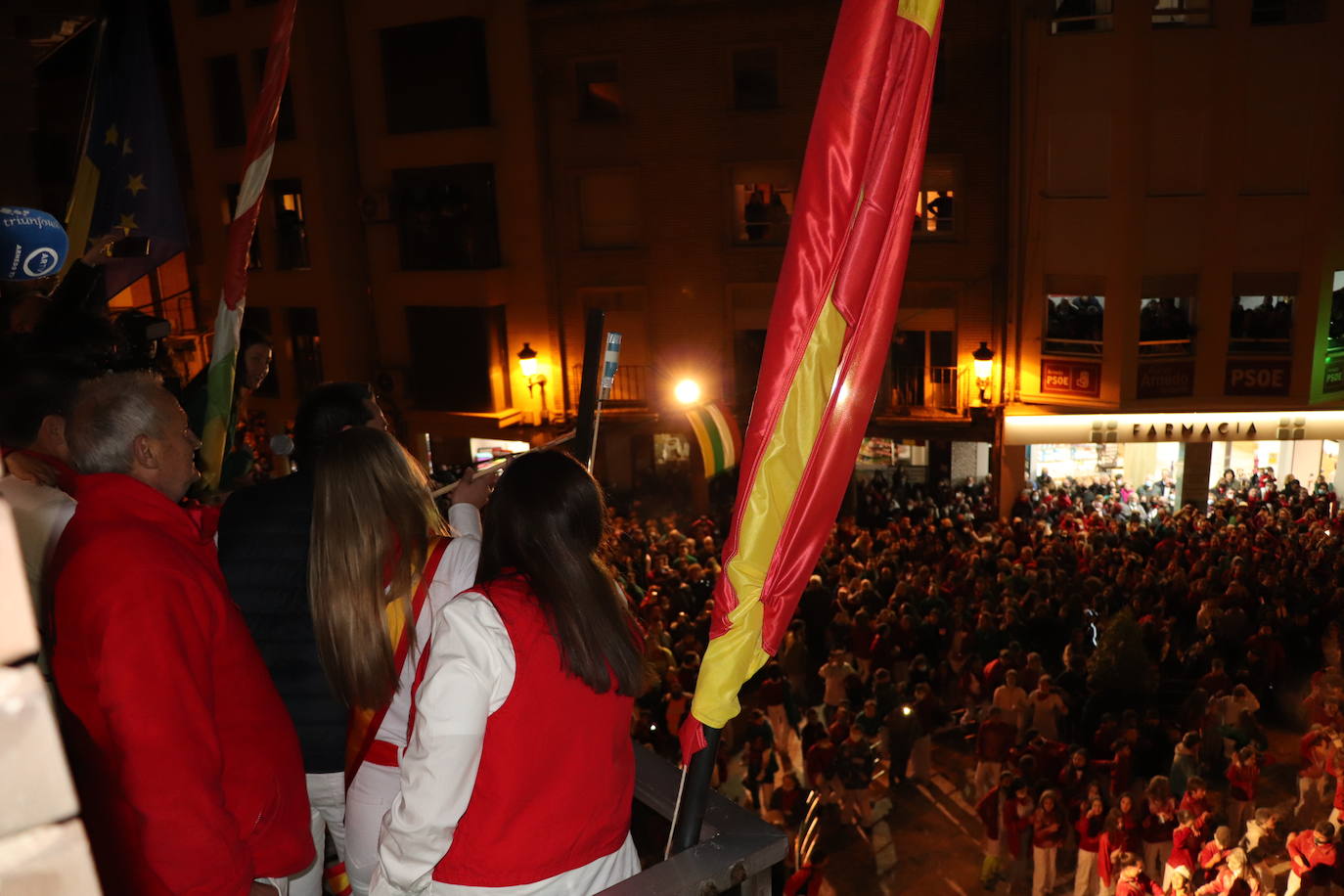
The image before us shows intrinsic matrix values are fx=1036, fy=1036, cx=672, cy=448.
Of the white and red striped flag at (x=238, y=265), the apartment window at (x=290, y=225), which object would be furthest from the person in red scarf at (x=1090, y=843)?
the apartment window at (x=290, y=225)

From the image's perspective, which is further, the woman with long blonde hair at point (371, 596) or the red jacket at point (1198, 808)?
the red jacket at point (1198, 808)

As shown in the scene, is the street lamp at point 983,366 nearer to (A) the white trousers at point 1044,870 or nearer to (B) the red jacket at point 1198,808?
(A) the white trousers at point 1044,870

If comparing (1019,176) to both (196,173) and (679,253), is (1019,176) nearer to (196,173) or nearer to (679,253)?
(679,253)

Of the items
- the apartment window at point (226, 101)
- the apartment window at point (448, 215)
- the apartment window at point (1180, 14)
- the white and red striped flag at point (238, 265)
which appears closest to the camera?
the white and red striped flag at point (238, 265)

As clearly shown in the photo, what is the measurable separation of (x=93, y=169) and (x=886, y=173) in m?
5.95

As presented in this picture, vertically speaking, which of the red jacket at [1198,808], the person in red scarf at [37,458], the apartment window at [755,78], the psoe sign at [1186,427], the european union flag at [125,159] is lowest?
the red jacket at [1198,808]

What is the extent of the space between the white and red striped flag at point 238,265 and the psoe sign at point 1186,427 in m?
16.7

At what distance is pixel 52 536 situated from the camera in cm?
234

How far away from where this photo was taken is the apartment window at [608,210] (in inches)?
830

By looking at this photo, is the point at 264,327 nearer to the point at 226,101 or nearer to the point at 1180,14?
the point at 226,101


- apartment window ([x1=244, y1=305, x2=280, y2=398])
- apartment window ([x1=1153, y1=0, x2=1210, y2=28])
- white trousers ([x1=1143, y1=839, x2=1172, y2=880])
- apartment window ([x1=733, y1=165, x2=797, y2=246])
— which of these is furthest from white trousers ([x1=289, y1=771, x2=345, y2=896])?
apartment window ([x1=244, y1=305, x2=280, y2=398])

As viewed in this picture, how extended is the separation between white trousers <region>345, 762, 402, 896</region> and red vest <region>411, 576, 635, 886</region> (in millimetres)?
552

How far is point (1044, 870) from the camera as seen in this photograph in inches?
356

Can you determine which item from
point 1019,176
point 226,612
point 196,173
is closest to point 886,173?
point 226,612
